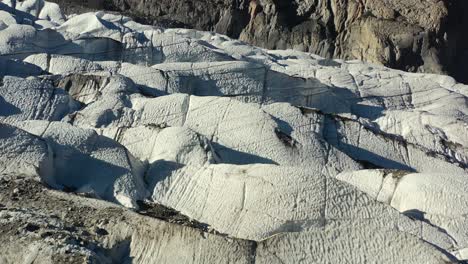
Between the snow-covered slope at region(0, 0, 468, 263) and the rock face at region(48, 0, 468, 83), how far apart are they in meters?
14.1

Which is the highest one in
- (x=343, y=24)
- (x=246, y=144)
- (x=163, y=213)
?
(x=163, y=213)

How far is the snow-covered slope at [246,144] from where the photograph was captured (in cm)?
553

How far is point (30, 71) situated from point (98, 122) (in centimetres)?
222

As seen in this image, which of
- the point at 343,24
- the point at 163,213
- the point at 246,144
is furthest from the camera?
the point at 343,24

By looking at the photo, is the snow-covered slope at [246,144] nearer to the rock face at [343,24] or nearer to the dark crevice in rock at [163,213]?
the dark crevice in rock at [163,213]

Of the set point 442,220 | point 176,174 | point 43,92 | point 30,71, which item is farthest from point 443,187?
point 30,71

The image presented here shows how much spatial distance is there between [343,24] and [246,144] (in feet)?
80.0

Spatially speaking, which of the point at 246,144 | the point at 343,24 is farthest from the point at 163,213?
the point at 343,24

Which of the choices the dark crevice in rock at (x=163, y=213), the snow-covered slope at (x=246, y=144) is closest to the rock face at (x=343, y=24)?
the snow-covered slope at (x=246, y=144)

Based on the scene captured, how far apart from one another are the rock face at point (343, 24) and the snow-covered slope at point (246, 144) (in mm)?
14096

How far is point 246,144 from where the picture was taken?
831cm

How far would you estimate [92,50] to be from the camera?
42.5ft

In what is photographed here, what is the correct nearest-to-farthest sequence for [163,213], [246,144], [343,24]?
1. [163,213]
2. [246,144]
3. [343,24]

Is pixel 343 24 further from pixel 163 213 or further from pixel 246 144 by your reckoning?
pixel 163 213
